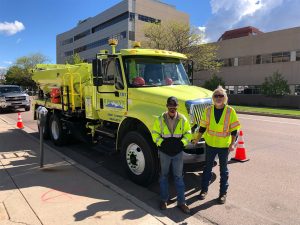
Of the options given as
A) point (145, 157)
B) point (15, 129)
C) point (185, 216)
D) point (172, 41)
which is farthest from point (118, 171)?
point (172, 41)

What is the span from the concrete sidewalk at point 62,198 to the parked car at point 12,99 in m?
15.7

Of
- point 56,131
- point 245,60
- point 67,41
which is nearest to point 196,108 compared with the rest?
point 56,131

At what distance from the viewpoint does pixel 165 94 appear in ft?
19.1

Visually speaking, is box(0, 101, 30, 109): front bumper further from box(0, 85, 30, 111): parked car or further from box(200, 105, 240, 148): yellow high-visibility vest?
box(200, 105, 240, 148): yellow high-visibility vest

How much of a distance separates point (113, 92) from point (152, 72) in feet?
3.07

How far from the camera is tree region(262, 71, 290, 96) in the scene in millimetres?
34059

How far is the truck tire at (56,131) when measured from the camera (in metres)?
9.34

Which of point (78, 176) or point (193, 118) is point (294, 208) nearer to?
point (193, 118)

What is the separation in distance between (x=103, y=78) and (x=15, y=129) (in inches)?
304

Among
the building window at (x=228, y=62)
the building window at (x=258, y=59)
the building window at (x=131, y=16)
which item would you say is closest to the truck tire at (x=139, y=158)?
the building window at (x=258, y=59)

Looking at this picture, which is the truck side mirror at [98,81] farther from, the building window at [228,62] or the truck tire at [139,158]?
the building window at [228,62]

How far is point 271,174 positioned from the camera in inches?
261

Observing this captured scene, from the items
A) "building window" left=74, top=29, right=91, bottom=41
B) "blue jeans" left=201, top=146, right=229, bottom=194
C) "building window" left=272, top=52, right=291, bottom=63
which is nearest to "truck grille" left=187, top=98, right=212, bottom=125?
"blue jeans" left=201, top=146, right=229, bottom=194

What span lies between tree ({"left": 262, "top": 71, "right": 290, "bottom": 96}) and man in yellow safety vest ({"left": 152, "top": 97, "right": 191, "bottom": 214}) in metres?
32.2
